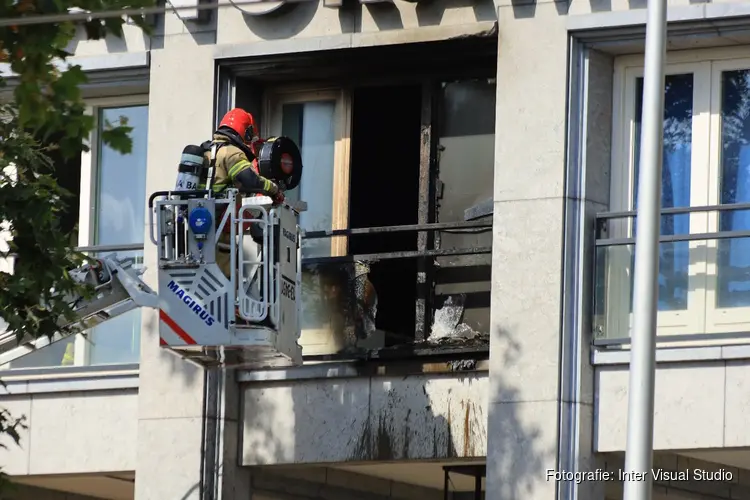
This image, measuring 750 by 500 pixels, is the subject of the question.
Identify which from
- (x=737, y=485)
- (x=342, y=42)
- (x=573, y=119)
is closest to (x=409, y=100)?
(x=342, y=42)

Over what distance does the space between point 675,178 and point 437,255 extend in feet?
7.48

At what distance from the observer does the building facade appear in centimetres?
1553

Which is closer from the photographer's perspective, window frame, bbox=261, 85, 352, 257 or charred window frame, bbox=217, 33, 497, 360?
charred window frame, bbox=217, 33, 497, 360

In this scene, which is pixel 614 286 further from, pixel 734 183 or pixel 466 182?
pixel 466 182

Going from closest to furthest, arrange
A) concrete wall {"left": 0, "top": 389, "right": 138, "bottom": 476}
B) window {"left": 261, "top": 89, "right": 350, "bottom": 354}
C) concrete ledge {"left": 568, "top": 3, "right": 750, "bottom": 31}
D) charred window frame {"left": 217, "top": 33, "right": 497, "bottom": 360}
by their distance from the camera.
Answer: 1. concrete ledge {"left": 568, "top": 3, "right": 750, "bottom": 31}
2. charred window frame {"left": 217, "top": 33, "right": 497, "bottom": 360}
3. window {"left": 261, "top": 89, "right": 350, "bottom": 354}
4. concrete wall {"left": 0, "top": 389, "right": 138, "bottom": 476}

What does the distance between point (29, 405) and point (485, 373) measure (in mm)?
4522

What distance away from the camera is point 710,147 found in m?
15.8

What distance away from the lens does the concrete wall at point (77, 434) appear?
1750 cm

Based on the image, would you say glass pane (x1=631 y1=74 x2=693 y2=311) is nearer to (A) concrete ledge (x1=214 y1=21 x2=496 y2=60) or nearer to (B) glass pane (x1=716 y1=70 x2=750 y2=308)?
(B) glass pane (x1=716 y1=70 x2=750 y2=308)

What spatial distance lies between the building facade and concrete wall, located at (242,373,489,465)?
0.8 inches

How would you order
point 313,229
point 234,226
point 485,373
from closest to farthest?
1. point 234,226
2. point 485,373
3. point 313,229

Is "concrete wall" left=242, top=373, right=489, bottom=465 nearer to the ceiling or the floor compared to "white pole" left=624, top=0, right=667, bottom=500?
nearer to the floor

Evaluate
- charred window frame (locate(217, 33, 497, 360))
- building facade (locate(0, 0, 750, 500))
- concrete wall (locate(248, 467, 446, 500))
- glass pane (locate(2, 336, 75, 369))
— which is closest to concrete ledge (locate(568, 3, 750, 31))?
building facade (locate(0, 0, 750, 500))

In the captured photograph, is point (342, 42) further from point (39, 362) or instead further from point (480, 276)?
point (39, 362)
